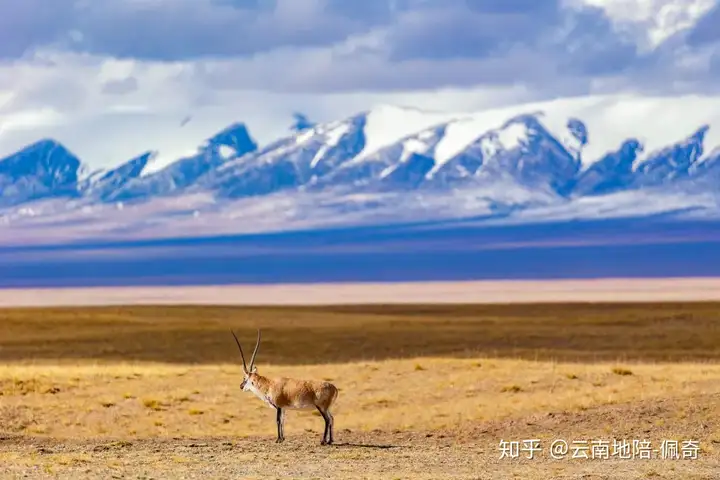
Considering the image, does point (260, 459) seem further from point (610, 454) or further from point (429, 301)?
point (429, 301)

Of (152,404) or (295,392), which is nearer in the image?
(295,392)

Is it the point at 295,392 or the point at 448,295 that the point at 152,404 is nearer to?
the point at 295,392

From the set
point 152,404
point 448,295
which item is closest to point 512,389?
point 152,404

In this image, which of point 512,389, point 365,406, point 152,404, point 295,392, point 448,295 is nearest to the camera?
point 295,392

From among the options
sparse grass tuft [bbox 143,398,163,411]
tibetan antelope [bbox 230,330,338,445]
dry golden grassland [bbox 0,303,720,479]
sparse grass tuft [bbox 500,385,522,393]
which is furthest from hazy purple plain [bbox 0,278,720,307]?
tibetan antelope [bbox 230,330,338,445]

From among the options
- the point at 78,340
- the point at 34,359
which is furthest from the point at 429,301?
the point at 34,359

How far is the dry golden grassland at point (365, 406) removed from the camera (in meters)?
21.5

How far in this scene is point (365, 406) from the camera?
32.8 metres

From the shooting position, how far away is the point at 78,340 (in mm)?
62125

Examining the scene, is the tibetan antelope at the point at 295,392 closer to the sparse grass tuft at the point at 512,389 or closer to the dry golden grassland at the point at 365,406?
the dry golden grassland at the point at 365,406

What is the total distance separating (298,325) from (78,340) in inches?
504

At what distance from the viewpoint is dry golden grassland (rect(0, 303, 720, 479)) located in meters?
21.5

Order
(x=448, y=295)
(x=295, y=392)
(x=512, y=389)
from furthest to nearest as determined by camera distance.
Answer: (x=448, y=295)
(x=512, y=389)
(x=295, y=392)

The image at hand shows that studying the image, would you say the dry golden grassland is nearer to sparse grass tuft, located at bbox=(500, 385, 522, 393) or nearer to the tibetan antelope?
sparse grass tuft, located at bbox=(500, 385, 522, 393)
